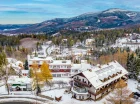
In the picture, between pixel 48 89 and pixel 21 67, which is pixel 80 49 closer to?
pixel 21 67

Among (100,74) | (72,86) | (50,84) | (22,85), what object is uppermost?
(100,74)

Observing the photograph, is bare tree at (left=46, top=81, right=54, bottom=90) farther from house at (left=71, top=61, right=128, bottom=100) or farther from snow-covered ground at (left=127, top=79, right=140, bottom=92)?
snow-covered ground at (left=127, top=79, right=140, bottom=92)

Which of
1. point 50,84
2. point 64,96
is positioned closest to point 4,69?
point 50,84

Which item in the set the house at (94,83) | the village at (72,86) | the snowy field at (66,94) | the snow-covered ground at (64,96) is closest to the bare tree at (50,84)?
the village at (72,86)

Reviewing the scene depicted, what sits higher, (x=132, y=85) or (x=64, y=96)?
(x=132, y=85)

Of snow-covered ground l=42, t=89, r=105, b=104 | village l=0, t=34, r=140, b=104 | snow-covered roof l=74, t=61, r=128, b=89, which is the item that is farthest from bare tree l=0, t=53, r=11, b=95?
snow-covered roof l=74, t=61, r=128, b=89

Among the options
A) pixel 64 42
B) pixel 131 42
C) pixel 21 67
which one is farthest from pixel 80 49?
pixel 21 67

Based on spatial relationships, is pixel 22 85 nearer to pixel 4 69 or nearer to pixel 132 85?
pixel 4 69

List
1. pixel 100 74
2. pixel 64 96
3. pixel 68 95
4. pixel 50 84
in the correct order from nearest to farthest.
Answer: pixel 64 96
pixel 68 95
pixel 100 74
pixel 50 84
